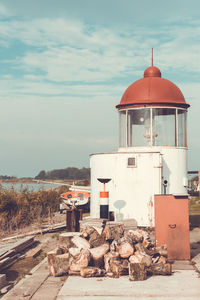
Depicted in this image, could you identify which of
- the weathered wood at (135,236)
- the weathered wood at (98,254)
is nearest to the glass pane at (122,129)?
the weathered wood at (135,236)

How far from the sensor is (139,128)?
17.0 metres

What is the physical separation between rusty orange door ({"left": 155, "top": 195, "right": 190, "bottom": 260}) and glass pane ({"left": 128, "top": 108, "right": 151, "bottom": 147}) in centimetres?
631

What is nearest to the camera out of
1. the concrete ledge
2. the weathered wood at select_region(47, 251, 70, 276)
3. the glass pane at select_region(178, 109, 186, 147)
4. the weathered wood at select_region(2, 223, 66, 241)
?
the concrete ledge

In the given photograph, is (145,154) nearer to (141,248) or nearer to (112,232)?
(112,232)

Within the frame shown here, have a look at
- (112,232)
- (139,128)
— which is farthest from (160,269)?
(139,128)

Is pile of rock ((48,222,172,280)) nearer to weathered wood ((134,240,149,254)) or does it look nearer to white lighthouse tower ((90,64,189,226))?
weathered wood ((134,240,149,254))

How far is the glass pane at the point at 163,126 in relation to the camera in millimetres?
16641

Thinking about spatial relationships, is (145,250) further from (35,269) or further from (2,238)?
(2,238)

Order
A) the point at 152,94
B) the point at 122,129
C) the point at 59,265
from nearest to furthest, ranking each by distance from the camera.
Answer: the point at 59,265
the point at 152,94
the point at 122,129

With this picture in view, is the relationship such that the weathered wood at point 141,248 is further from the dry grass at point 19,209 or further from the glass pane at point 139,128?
the dry grass at point 19,209

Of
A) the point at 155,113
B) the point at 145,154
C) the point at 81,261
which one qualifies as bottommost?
the point at 81,261

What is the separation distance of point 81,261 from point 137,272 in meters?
1.25

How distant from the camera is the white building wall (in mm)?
15359

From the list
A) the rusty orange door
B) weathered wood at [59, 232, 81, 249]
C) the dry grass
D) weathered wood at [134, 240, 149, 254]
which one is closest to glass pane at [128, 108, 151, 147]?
the dry grass
